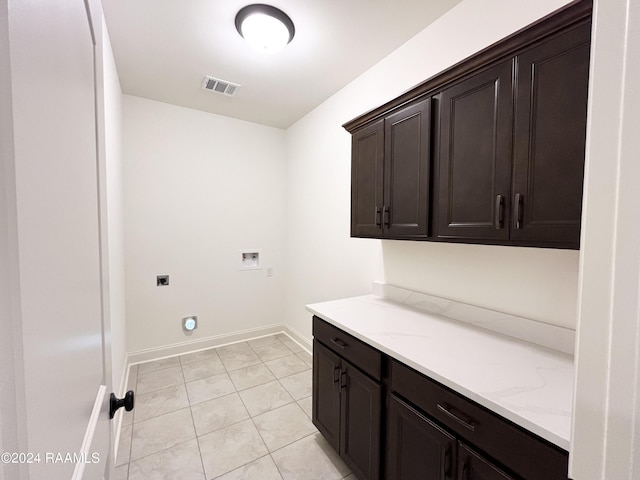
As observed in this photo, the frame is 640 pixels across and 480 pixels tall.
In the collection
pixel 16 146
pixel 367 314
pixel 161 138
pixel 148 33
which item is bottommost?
pixel 367 314

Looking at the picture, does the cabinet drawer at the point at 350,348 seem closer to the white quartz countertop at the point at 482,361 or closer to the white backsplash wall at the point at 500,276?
the white quartz countertop at the point at 482,361

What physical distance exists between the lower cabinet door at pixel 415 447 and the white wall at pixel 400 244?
76 centimetres

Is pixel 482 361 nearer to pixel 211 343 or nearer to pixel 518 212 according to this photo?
pixel 518 212

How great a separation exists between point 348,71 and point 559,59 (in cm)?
166

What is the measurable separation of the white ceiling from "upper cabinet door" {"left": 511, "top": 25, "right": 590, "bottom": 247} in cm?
94

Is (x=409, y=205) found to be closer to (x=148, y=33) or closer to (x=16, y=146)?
(x=16, y=146)

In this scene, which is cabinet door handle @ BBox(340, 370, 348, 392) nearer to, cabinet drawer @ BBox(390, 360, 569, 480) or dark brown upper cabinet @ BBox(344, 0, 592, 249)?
cabinet drawer @ BBox(390, 360, 569, 480)

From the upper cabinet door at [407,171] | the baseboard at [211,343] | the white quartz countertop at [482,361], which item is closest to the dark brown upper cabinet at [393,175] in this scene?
the upper cabinet door at [407,171]

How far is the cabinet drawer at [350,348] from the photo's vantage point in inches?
53.0

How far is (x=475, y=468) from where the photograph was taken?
937 millimetres

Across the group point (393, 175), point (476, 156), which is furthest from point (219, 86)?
point (476, 156)

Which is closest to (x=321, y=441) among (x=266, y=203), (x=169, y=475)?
(x=169, y=475)

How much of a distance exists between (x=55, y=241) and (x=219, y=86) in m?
2.66

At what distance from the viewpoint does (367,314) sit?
1.72 metres
